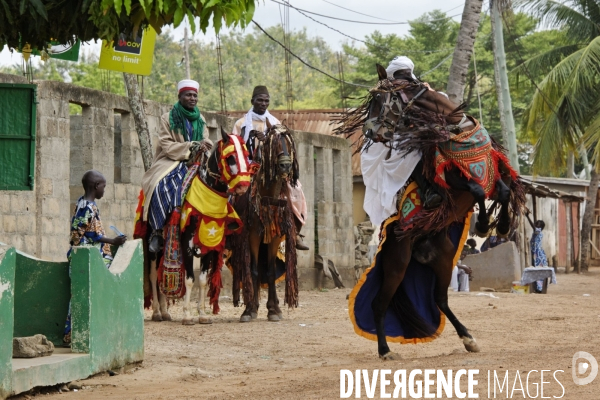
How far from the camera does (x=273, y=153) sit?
37.4 ft

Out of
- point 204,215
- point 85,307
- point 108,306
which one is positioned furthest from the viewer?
point 204,215

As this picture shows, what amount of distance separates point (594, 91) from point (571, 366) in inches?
930

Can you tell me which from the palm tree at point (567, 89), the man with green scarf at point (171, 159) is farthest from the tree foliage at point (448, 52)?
the man with green scarf at point (171, 159)

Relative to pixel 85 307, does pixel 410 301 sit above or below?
below

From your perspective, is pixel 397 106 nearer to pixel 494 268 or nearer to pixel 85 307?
pixel 85 307

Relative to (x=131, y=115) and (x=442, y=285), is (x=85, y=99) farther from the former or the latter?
(x=442, y=285)

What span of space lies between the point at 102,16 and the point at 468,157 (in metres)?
3.55

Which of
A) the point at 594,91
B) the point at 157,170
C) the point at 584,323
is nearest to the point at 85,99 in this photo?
the point at 157,170

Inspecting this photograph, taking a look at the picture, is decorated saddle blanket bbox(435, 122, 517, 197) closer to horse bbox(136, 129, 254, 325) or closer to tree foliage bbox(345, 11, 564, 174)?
horse bbox(136, 129, 254, 325)

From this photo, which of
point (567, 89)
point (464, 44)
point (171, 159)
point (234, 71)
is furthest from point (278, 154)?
point (234, 71)

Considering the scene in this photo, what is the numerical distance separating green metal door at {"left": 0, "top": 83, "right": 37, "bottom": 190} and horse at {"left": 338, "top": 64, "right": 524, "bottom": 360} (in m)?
2.70

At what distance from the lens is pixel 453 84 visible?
16703 mm

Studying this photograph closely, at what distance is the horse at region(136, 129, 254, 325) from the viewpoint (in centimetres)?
1110

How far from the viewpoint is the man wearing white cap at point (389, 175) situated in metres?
8.62
